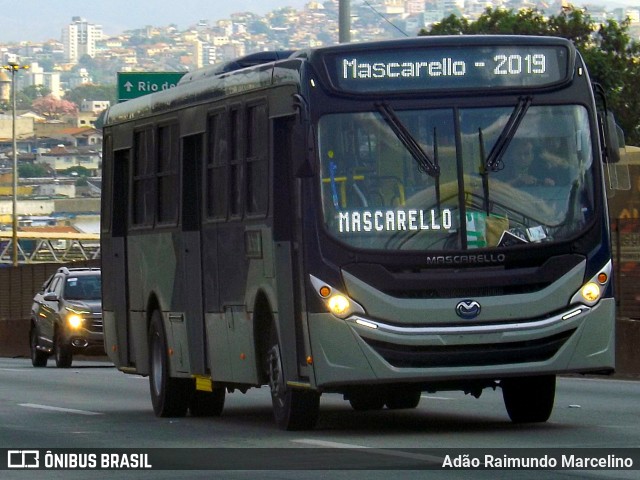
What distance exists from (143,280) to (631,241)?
10.2m

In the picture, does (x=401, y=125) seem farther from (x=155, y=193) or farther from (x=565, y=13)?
(x=565, y=13)

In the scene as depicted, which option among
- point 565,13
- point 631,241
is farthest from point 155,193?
point 565,13

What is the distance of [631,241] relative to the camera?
2733cm

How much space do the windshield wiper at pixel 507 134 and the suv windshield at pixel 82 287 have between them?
2024 cm

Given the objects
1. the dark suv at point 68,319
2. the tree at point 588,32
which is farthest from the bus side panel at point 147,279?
the tree at point 588,32

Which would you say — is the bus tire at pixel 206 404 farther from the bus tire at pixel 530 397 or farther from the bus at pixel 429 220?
the bus tire at pixel 530 397

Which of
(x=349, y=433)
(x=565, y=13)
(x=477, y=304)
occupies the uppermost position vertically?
(x=565, y=13)

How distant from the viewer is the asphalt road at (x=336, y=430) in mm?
12562

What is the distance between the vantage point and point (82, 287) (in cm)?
3441

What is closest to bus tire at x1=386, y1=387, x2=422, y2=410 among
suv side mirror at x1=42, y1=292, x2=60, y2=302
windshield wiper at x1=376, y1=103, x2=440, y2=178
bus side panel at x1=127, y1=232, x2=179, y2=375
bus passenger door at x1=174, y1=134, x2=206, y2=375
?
bus passenger door at x1=174, y1=134, x2=206, y2=375

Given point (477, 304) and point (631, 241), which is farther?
point (631, 241)

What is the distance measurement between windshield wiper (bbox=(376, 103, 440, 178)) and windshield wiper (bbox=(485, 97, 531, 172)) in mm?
412

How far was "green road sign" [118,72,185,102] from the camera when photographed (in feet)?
131

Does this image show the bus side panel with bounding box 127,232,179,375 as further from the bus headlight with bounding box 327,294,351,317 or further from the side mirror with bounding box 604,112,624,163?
the side mirror with bounding box 604,112,624,163
